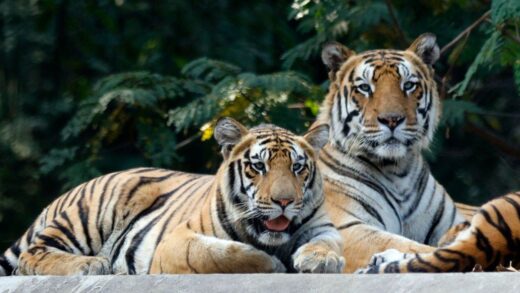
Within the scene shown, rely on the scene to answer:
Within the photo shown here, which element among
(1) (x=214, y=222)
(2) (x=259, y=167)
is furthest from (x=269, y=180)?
(1) (x=214, y=222)

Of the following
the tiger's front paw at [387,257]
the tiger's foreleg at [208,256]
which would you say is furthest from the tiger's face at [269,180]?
the tiger's front paw at [387,257]

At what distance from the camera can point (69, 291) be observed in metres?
6.09

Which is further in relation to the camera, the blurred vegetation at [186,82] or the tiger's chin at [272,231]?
the blurred vegetation at [186,82]

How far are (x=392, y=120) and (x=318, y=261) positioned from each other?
6.04ft

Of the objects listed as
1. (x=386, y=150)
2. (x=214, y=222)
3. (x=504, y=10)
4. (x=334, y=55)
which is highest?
(x=504, y=10)

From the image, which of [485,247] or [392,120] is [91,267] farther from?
[485,247]

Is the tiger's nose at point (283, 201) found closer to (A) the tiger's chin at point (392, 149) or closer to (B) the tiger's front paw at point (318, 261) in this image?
(B) the tiger's front paw at point (318, 261)

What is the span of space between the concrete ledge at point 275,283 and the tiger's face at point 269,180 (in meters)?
0.98

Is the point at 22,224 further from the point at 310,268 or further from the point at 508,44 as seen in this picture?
the point at 310,268

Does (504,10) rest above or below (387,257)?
above

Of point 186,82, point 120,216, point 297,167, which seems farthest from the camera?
point 186,82

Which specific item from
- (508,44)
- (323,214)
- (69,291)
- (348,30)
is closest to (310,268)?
(323,214)

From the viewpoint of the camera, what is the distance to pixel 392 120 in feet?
27.0

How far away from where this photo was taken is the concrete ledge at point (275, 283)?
528cm
